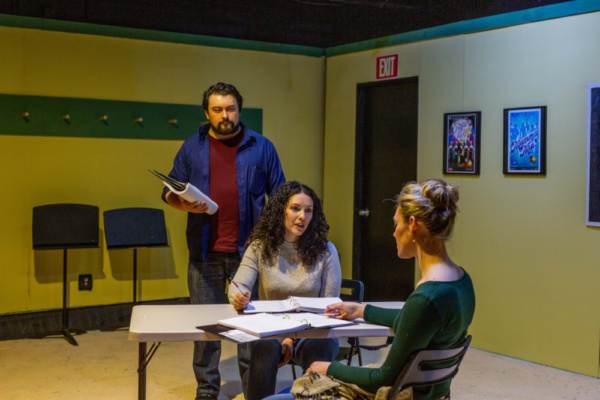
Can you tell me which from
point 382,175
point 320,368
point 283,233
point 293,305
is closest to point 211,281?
point 283,233

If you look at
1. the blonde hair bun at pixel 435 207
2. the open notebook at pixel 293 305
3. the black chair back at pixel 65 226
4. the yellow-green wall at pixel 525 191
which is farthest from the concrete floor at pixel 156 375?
the blonde hair bun at pixel 435 207

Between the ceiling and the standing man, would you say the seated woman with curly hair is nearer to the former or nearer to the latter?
the standing man

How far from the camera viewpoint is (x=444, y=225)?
7.13 feet

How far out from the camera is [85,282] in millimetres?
5523

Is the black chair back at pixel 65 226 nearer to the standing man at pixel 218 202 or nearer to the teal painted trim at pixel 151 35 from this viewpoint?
the teal painted trim at pixel 151 35

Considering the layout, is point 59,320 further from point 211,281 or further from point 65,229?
point 211,281

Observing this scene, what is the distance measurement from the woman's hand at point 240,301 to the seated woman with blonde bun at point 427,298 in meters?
0.61

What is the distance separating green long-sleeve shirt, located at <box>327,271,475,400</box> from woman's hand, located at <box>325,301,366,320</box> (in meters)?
0.52

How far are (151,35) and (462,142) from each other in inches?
108

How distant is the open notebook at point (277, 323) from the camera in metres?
2.46

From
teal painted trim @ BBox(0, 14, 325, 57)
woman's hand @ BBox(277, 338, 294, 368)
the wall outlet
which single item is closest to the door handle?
teal painted trim @ BBox(0, 14, 325, 57)

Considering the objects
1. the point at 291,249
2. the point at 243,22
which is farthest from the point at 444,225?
the point at 243,22

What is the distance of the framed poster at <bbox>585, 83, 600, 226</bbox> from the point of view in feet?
14.2

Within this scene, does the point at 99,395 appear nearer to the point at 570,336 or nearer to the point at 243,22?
the point at 570,336
